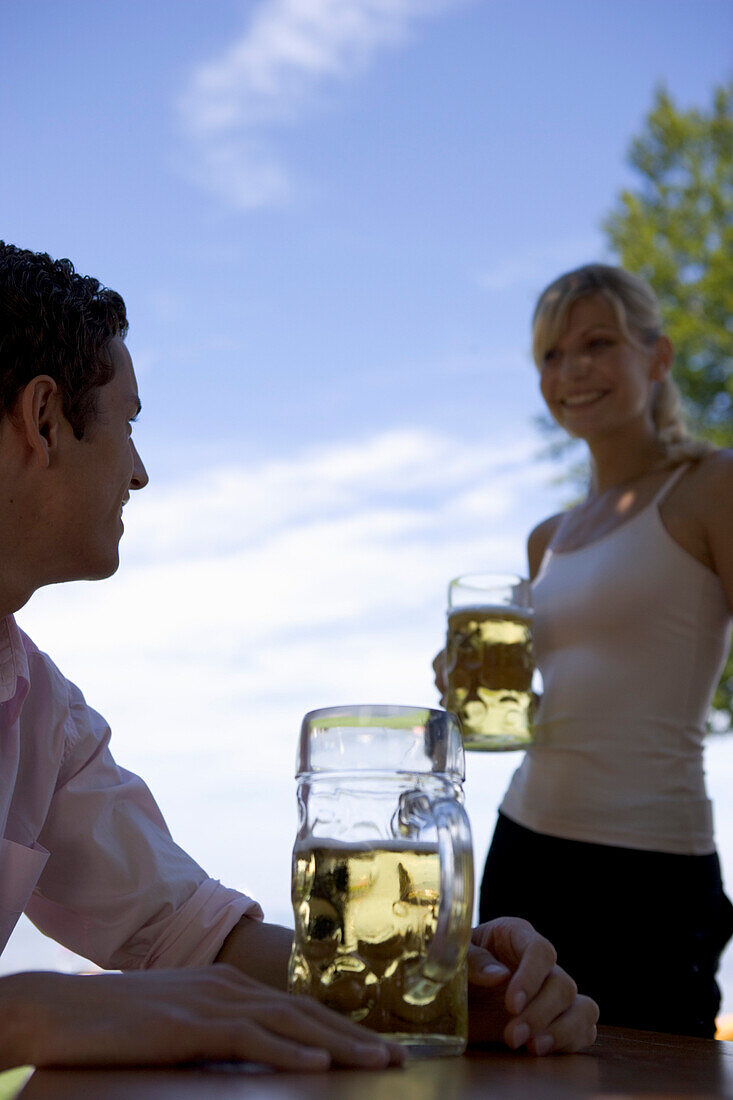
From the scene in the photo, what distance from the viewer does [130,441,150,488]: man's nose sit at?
1.36 meters

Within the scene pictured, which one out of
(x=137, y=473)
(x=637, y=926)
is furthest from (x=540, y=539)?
(x=137, y=473)

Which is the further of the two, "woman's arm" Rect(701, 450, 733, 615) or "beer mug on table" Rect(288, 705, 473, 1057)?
"woman's arm" Rect(701, 450, 733, 615)

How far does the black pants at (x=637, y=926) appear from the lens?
175 centimetres

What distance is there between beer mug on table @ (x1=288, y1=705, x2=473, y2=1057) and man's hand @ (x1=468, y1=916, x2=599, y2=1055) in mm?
72

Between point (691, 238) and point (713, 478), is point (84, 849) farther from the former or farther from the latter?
point (691, 238)

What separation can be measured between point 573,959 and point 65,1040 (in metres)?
1.36

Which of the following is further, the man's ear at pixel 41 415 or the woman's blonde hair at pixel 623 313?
the woman's blonde hair at pixel 623 313

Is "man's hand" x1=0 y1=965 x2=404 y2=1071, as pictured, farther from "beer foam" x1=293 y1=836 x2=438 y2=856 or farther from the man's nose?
the man's nose

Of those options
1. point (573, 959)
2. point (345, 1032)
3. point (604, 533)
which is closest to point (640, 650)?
point (604, 533)

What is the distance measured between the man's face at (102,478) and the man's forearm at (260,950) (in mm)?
440

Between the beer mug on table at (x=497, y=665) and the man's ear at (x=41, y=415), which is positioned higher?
the man's ear at (x=41, y=415)

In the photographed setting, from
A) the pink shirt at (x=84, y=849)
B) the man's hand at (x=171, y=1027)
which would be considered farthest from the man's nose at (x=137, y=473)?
the man's hand at (x=171, y=1027)

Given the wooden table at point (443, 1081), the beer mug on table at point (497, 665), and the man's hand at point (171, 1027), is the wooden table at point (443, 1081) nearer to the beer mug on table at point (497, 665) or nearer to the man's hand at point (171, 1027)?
the man's hand at point (171, 1027)

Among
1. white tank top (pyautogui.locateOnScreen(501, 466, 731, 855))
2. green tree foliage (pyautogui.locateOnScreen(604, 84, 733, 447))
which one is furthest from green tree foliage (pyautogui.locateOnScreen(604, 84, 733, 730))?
white tank top (pyautogui.locateOnScreen(501, 466, 731, 855))
